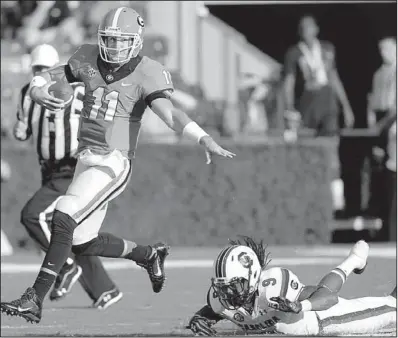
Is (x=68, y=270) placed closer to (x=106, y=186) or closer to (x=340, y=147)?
(x=106, y=186)

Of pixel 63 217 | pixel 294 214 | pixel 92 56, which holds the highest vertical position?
pixel 92 56

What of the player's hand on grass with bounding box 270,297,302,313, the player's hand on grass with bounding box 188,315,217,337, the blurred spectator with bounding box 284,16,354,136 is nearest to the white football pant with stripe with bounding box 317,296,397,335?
the player's hand on grass with bounding box 270,297,302,313

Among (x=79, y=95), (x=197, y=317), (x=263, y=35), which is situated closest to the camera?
(x=197, y=317)

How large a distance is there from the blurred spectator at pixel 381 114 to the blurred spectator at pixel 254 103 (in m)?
2.00

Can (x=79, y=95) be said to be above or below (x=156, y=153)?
above

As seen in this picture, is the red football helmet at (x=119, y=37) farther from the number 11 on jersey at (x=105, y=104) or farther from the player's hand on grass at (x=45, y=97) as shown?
the player's hand on grass at (x=45, y=97)

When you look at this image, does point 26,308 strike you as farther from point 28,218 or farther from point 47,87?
point 28,218

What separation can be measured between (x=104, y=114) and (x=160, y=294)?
2919 millimetres

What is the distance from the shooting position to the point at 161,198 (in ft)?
52.0

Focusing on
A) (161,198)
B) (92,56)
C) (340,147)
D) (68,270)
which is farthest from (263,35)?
(92,56)

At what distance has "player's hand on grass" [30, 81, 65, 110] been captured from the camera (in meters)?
9.33

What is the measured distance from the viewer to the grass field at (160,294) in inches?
385

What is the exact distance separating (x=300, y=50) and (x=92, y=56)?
7.63m

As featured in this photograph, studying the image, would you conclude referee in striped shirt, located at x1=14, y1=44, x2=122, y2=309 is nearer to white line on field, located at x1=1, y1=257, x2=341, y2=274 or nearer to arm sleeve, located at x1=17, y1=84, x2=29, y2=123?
arm sleeve, located at x1=17, y1=84, x2=29, y2=123
